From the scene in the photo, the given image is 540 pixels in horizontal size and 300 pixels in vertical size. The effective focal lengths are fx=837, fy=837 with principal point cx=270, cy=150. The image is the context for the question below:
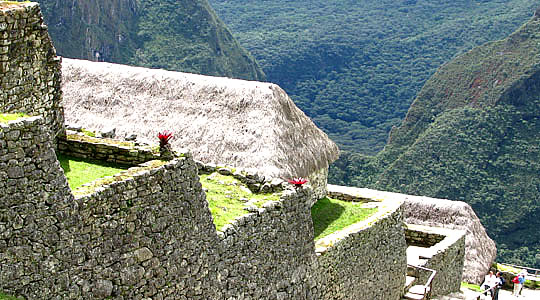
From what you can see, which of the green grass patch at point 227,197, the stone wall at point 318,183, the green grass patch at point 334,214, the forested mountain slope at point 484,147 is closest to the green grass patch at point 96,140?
the green grass patch at point 227,197

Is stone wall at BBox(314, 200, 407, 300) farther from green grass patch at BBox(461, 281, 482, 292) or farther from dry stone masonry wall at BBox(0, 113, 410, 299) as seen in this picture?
green grass patch at BBox(461, 281, 482, 292)

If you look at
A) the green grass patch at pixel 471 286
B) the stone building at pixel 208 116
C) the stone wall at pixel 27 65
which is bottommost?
the green grass patch at pixel 471 286

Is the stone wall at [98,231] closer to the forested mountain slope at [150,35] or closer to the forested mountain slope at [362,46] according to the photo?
the forested mountain slope at [150,35]

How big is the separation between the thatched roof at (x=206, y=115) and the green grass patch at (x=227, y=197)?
9.96 ft

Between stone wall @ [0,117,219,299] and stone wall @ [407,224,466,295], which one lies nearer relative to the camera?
stone wall @ [0,117,219,299]

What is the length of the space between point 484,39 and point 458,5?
1485 cm

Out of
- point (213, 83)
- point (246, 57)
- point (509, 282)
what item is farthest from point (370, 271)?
point (246, 57)

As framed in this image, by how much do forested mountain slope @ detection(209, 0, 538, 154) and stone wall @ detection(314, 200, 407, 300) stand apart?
6332 cm

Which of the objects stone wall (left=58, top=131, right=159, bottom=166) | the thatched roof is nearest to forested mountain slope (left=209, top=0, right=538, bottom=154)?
the thatched roof

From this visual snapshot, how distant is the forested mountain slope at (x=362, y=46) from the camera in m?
89.7

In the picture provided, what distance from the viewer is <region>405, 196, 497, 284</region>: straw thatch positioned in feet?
A: 69.1

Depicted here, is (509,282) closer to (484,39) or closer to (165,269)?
(165,269)

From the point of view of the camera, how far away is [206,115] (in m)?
15.1

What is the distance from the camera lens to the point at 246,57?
8562 centimetres
